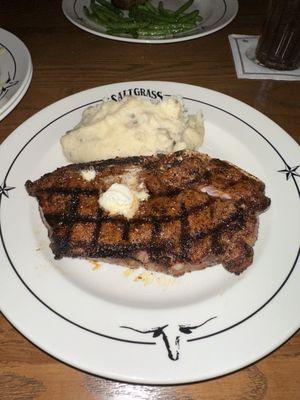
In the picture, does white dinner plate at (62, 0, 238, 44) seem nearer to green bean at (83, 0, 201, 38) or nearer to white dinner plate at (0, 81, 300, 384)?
green bean at (83, 0, 201, 38)

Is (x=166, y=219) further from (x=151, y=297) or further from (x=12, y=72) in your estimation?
(x=12, y=72)

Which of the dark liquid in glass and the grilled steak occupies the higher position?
the dark liquid in glass

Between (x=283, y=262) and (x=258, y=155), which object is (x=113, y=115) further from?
(x=283, y=262)

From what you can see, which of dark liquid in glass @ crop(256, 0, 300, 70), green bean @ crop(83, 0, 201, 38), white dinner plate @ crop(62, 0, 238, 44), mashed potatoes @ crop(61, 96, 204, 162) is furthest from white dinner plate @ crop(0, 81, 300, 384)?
green bean @ crop(83, 0, 201, 38)

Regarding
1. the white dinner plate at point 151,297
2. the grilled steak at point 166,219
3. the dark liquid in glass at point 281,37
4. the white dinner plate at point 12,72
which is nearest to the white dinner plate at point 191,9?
the dark liquid in glass at point 281,37

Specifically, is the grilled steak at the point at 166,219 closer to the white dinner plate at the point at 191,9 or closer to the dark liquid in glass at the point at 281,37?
the dark liquid in glass at the point at 281,37

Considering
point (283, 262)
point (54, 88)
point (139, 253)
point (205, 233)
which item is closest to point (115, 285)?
point (139, 253)
